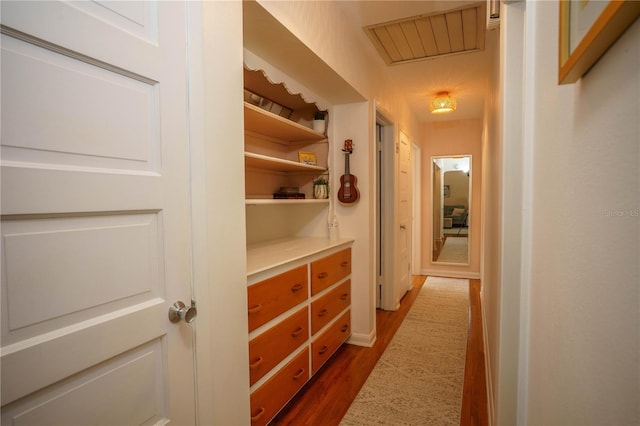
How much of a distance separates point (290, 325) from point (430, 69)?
2.72m

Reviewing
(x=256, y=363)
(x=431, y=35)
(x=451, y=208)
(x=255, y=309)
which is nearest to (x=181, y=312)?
(x=255, y=309)

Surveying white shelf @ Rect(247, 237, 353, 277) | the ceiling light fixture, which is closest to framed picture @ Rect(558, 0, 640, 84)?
white shelf @ Rect(247, 237, 353, 277)

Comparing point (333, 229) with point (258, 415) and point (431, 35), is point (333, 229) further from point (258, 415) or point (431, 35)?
point (431, 35)

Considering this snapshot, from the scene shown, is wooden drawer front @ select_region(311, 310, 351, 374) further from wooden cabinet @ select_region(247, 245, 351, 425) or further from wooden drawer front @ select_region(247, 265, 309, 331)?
wooden drawer front @ select_region(247, 265, 309, 331)

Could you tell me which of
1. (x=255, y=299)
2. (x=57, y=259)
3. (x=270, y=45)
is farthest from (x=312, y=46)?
(x=57, y=259)

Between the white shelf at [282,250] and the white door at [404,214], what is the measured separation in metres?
1.49

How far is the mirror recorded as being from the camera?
5152 millimetres

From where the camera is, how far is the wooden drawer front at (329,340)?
2.19m

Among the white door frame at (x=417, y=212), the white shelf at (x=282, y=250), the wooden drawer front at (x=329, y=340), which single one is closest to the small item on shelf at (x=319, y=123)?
the white shelf at (x=282, y=250)

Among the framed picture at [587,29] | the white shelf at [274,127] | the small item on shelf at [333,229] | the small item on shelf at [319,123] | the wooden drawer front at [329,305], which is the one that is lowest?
the wooden drawer front at [329,305]

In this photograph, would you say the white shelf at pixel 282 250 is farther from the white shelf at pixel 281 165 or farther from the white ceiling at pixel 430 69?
the white ceiling at pixel 430 69

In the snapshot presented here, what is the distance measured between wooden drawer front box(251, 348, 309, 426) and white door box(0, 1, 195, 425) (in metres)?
0.56

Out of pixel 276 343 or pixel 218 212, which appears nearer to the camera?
pixel 218 212

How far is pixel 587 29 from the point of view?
1.47 feet
